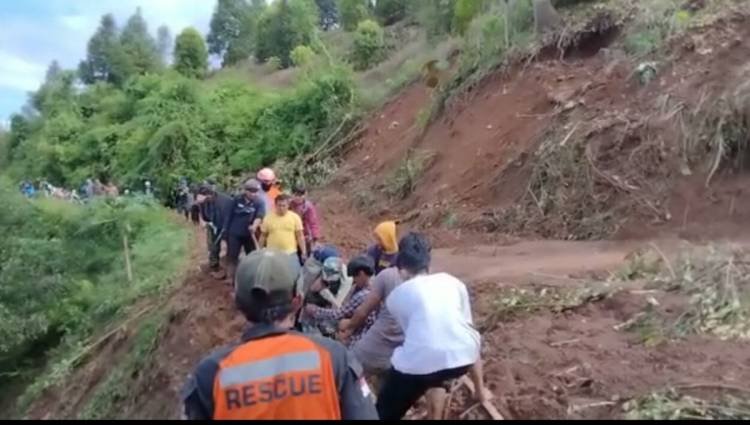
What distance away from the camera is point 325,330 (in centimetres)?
605

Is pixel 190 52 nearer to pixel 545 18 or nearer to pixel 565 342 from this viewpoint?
pixel 545 18

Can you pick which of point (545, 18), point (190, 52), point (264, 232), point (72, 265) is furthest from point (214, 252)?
point (190, 52)

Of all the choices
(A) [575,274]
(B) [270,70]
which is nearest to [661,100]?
(A) [575,274]

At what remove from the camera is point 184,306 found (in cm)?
1159

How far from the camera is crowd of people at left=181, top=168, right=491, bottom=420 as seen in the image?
2.70 metres

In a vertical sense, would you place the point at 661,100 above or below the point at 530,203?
above

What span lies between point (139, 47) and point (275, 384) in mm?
59257

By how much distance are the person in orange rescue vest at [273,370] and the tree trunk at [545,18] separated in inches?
622

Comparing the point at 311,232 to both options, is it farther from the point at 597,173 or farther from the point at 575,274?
the point at 597,173

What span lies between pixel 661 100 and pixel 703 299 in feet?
21.1

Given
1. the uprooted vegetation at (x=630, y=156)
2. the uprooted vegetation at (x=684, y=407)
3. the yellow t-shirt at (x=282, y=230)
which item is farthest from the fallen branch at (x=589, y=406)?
the uprooted vegetation at (x=630, y=156)

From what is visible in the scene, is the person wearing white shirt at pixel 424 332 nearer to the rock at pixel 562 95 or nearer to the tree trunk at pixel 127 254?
the rock at pixel 562 95

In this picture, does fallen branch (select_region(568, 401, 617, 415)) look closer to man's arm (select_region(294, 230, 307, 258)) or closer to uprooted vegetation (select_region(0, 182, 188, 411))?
man's arm (select_region(294, 230, 307, 258))

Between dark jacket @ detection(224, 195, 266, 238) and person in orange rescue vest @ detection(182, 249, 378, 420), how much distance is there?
23.4 ft
